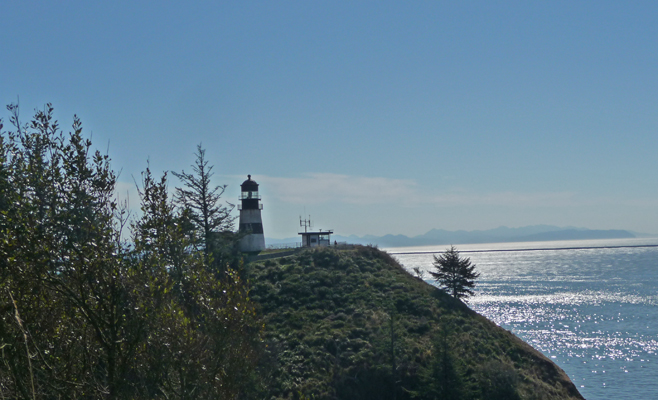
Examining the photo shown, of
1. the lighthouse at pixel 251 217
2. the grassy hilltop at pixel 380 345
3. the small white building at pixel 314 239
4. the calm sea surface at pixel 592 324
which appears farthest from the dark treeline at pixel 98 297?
the small white building at pixel 314 239

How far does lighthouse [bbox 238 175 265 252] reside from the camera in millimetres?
47219

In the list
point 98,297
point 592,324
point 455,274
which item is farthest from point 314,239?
point 98,297

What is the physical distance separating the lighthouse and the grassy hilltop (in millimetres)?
6542

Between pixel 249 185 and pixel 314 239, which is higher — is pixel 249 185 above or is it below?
above

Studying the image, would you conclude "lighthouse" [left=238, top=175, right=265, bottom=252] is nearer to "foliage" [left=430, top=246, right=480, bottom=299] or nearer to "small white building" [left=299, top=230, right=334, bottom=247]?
"small white building" [left=299, top=230, right=334, bottom=247]

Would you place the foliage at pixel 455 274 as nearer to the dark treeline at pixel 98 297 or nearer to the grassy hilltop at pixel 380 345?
Result: the grassy hilltop at pixel 380 345

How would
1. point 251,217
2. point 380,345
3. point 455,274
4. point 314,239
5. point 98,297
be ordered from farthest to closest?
1. point 314,239
2. point 251,217
3. point 455,274
4. point 380,345
5. point 98,297

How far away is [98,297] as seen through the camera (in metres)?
7.06

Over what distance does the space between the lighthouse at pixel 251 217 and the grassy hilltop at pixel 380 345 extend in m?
6.54

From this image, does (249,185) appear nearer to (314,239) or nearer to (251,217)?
(251,217)

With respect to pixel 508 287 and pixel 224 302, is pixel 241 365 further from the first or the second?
pixel 508 287

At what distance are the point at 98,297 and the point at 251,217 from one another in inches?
1608

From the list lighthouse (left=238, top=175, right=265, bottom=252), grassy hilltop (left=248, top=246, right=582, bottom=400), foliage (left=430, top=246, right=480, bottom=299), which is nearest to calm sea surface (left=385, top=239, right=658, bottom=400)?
grassy hilltop (left=248, top=246, right=582, bottom=400)

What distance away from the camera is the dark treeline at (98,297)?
257 inches
